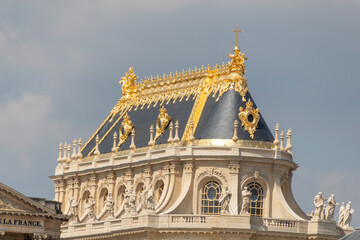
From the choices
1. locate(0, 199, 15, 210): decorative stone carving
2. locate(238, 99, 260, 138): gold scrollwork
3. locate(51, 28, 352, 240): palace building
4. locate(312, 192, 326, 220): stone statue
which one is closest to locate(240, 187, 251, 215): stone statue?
locate(51, 28, 352, 240): palace building

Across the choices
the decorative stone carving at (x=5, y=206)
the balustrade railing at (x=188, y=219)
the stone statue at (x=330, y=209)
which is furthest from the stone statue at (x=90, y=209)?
the stone statue at (x=330, y=209)

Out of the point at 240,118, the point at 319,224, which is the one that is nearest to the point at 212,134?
the point at 240,118

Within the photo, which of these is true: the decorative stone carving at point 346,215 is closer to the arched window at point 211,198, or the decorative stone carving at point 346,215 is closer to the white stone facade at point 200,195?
the white stone facade at point 200,195

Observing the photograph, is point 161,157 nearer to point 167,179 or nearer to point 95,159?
point 167,179

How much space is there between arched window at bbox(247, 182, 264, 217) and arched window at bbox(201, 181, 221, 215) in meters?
2.78

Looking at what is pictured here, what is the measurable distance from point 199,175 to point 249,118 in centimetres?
660

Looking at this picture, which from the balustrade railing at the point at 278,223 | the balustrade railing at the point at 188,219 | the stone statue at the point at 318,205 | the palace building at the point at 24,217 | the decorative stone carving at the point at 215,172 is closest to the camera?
the palace building at the point at 24,217

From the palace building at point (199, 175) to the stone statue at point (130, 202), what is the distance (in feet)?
0.28

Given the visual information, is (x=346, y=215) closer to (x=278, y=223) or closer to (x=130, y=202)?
(x=278, y=223)

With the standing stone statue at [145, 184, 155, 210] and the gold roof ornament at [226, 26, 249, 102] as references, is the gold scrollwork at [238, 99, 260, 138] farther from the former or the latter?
the standing stone statue at [145, 184, 155, 210]

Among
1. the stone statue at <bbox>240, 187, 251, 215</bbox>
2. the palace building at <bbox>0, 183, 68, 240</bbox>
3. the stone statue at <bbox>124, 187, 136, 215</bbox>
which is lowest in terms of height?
the palace building at <bbox>0, 183, 68, 240</bbox>

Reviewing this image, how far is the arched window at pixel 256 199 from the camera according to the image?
145 meters

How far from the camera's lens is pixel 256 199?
145375mm

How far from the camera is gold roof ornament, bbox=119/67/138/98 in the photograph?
166 m
